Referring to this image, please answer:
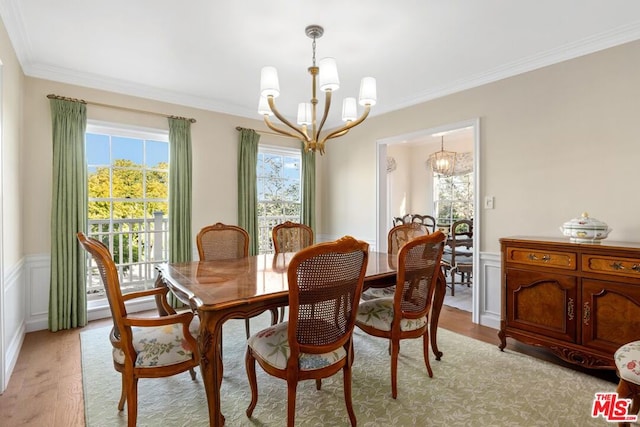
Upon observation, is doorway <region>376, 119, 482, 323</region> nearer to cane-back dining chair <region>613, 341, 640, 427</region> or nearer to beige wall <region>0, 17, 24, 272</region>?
cane-back dining chair <region>613, 341, 640, 427</region>

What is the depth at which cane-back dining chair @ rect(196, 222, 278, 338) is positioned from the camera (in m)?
3.00

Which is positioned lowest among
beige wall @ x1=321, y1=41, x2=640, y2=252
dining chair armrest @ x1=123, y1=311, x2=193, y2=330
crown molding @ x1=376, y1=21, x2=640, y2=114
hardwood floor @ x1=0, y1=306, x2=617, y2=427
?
hardwood floor @ x1=0, y1=306, x2=617, y2=427

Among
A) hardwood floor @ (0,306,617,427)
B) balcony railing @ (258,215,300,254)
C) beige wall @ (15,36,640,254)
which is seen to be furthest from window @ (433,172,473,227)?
balcony railing @ (258,215,300,254)

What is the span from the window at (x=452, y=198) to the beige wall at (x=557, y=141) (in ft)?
9.75

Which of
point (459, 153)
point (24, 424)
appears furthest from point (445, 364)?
point (459, 153)

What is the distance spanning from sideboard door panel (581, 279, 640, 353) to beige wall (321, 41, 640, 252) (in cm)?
64

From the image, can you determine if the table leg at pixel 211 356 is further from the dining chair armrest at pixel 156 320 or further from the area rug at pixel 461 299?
the area rug at pixel 461 299

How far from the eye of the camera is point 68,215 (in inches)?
131

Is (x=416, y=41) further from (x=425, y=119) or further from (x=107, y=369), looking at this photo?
(x=107, y=369)

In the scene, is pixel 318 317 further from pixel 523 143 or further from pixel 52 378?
pixel 523 143

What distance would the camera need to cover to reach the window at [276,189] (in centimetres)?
495

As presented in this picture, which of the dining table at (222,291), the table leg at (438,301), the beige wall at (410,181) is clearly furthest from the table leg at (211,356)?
the beige wall at (410,181)

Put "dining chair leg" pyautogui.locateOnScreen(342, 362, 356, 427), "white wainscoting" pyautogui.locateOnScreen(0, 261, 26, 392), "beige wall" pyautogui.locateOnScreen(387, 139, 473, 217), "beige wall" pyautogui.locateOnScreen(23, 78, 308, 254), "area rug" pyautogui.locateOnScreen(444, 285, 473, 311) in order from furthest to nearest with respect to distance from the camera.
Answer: "beige wall" pyautogui.locateOnScreen(387, 139, 473, 217)
"area rug" pyautogui.locateOnScreen(444, 285, 473, 311)
"beige wall" pyautogui.locateOnScreen(23, 78, 308, 254)
"white wainscoting" pyautogui.locateOnScreen(0, 261, 26, 392)
"dining chair leg" pyautogui.locateOnScreen(342, 362, 356, 427)

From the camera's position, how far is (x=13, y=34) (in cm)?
258
